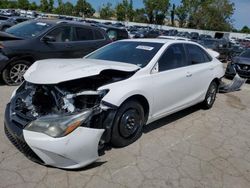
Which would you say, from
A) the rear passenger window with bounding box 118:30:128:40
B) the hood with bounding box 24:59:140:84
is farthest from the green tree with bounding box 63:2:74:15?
the hood with bounding box 24:59:140:84

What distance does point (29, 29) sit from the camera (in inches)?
303

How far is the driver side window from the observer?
7.59 metres

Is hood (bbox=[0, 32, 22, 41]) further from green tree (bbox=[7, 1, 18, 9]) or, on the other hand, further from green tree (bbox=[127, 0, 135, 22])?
green tree (bbox=[7, 1, 18, 9])

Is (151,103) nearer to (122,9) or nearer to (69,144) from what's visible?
(69,144)

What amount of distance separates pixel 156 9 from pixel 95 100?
238ft

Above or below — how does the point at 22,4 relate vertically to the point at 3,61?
below

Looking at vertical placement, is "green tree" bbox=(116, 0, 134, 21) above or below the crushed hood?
below

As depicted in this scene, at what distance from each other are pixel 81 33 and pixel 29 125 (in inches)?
215

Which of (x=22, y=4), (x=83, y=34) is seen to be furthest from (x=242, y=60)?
(x=22, y=4)

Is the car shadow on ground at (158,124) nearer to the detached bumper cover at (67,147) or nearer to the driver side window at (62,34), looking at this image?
the detached bumper cover at (67,147)

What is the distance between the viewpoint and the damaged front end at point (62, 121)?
3.18 m

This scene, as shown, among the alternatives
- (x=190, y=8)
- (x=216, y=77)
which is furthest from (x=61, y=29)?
(x=190, y=8)

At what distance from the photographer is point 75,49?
26.3ft

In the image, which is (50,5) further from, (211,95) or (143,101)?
(143,101)
